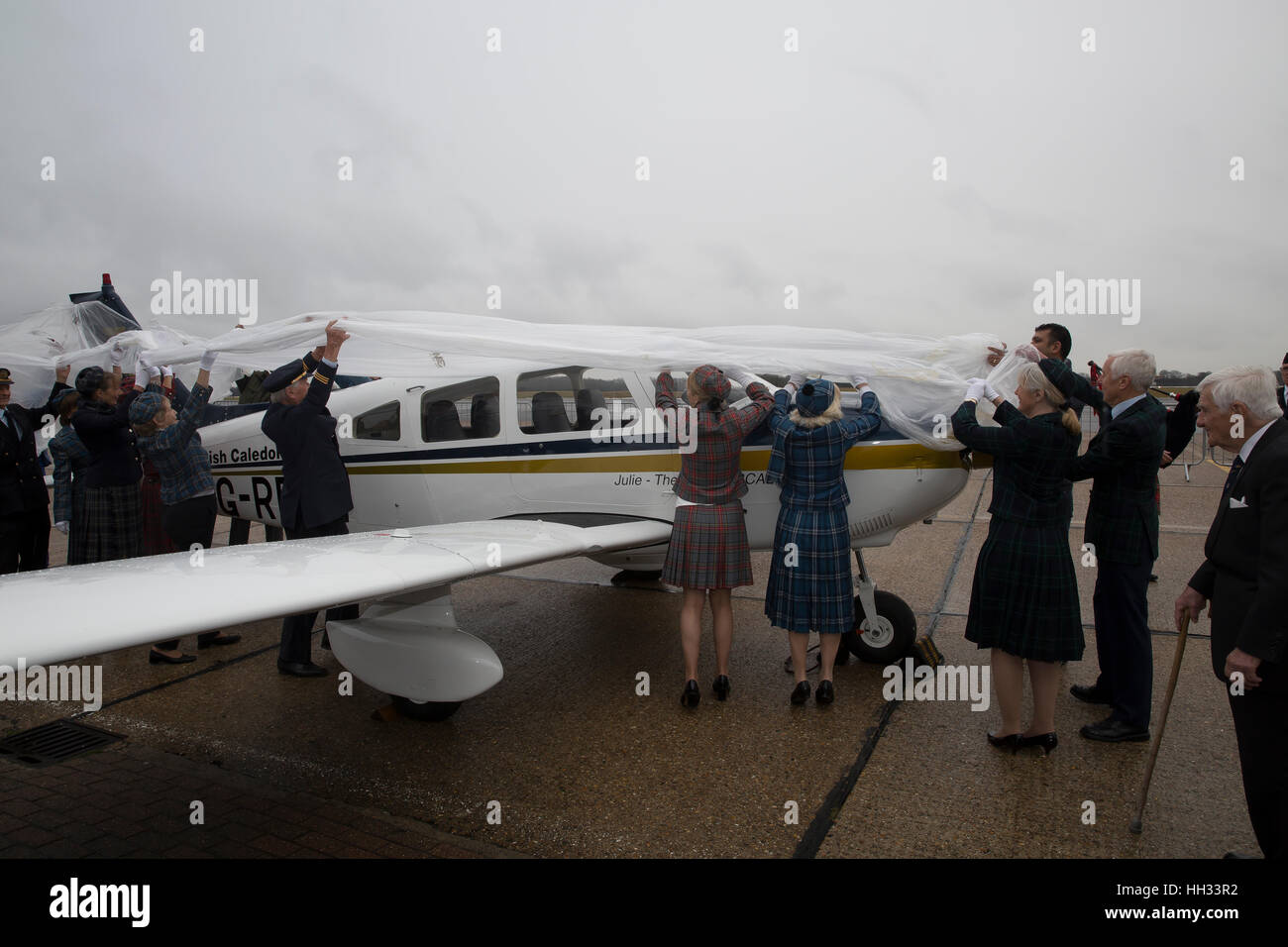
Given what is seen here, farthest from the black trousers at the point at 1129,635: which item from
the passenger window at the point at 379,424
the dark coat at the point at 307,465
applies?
the passenger window at the point at 379,424

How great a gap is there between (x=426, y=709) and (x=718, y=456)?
221 centimetres

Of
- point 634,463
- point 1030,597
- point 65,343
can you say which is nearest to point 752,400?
point 634,463

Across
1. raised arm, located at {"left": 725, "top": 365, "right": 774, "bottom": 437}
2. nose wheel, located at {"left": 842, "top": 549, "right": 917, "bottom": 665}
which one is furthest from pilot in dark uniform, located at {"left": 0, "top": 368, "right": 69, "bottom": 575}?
nose wheel, located at {"left": 842, "top": 549, "right": 917, "bottom": 665}

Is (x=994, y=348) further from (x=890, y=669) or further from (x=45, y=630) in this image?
(x=45, y=630)

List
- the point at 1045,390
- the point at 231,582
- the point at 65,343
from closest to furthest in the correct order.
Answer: the point at 231,582 → the point at 1045,390 → the point at 65,343

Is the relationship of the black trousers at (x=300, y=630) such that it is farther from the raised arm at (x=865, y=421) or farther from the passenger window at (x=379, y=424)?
the raised arm at (x=865, y=421)

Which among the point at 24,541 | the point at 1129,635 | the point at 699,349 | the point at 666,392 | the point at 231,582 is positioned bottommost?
the point at 1129,635

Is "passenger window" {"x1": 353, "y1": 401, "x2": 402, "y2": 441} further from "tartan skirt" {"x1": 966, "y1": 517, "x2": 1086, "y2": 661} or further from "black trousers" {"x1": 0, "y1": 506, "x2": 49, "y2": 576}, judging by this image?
"tartan skirt" {"x1": 966, "y1": 517, "x2": 1086, "y2": 661}

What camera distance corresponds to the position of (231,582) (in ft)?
10.0

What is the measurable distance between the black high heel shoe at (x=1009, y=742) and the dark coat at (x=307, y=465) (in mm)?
4076

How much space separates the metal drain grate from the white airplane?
4.78ft

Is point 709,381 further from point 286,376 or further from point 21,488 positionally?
point 21,488

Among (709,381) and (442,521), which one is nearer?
(709,381)
